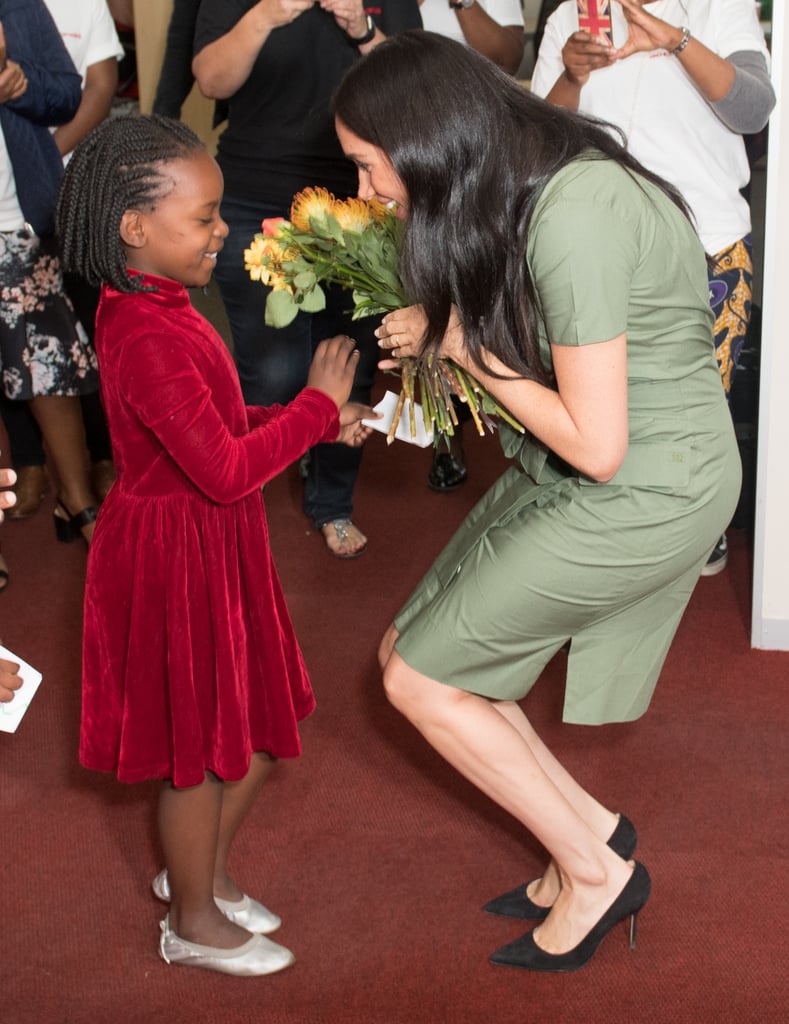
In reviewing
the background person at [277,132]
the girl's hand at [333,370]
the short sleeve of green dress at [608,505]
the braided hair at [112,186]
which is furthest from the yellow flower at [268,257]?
the background person at [277,132]

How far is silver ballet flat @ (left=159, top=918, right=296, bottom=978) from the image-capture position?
6.61ft

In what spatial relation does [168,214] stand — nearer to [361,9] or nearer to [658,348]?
[658,348]

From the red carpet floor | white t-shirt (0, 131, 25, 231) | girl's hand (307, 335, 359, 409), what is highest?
girl's hand (307, 335, 359, 409)

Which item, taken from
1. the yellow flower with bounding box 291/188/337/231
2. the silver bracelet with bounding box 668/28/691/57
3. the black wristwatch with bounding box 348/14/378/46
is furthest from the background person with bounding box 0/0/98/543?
the silver bracelet with bounding box 668/28/691/57

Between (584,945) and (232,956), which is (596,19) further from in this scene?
(232,956)

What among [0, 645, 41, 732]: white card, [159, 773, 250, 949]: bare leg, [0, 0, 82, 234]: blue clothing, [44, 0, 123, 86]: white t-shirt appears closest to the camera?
[0, 645, 41, 732]: white card

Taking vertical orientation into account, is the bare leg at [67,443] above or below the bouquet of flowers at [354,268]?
below

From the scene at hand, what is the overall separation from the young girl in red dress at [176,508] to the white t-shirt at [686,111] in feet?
4.06

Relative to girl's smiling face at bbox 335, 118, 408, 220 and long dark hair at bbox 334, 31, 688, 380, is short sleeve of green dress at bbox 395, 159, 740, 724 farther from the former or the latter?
girl's smiling face at bbox 335, 118, 408, 220

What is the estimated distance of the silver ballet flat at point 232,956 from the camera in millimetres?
2014

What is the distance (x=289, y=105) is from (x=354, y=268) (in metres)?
1.29

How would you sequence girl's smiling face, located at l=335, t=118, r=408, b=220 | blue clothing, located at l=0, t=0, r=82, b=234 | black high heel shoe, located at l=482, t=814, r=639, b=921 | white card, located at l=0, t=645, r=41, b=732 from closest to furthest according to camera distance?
white card, located at l=0, t=645, r=41, b=732 → girl's smiling face, located at l=335, t=118, r=408, b=220 → black high heel shoe, located at l=482, t=814, r=639, b=921 → blue clothing, located at l=0, t=0, r=82, b=234

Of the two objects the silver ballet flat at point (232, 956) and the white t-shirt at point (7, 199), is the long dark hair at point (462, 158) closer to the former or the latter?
the silver ballet flat at point (232, 956)

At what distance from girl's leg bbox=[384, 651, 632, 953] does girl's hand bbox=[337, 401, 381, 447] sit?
1.32ft
